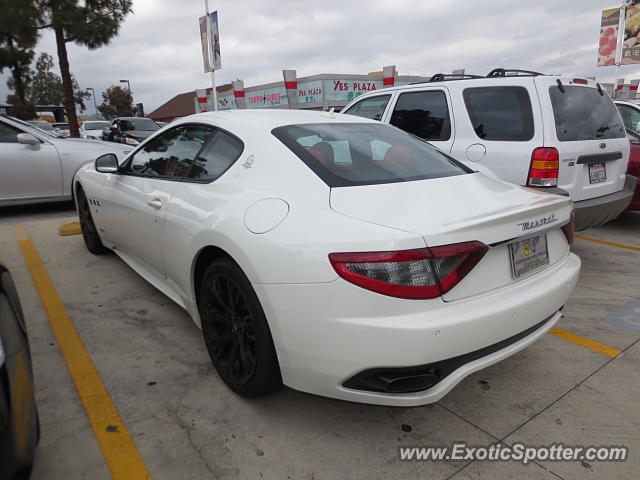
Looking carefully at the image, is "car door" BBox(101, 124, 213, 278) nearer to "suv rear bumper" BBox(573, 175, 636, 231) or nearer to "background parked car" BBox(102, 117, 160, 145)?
"suv rear bumper" BBox(573, 175, 636, 231)

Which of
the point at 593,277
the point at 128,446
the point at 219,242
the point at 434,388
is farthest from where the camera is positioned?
the point at 593,277

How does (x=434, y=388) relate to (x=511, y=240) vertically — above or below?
below

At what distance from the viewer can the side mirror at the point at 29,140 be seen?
259 inches

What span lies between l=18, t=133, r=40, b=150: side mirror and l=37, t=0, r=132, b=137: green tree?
34.0ft

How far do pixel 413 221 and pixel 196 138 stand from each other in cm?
175

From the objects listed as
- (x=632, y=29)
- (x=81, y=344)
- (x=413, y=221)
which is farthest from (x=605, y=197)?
(x=632, y=29)

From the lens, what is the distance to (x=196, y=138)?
296cm

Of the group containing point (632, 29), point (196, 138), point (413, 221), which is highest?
point (632, 29)

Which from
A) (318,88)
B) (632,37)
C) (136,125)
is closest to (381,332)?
(136,125)

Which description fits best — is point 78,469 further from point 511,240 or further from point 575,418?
point 575,418

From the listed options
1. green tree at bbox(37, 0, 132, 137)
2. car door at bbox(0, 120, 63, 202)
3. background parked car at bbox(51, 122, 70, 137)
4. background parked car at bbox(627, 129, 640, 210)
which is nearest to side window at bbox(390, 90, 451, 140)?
background parked car at bbox(627, 129, 640, 210)

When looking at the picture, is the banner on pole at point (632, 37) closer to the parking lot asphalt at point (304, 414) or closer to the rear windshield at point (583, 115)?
the rear windshield at point (583, 115)

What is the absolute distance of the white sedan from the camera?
1.73 meters

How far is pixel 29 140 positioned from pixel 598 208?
7428mm
